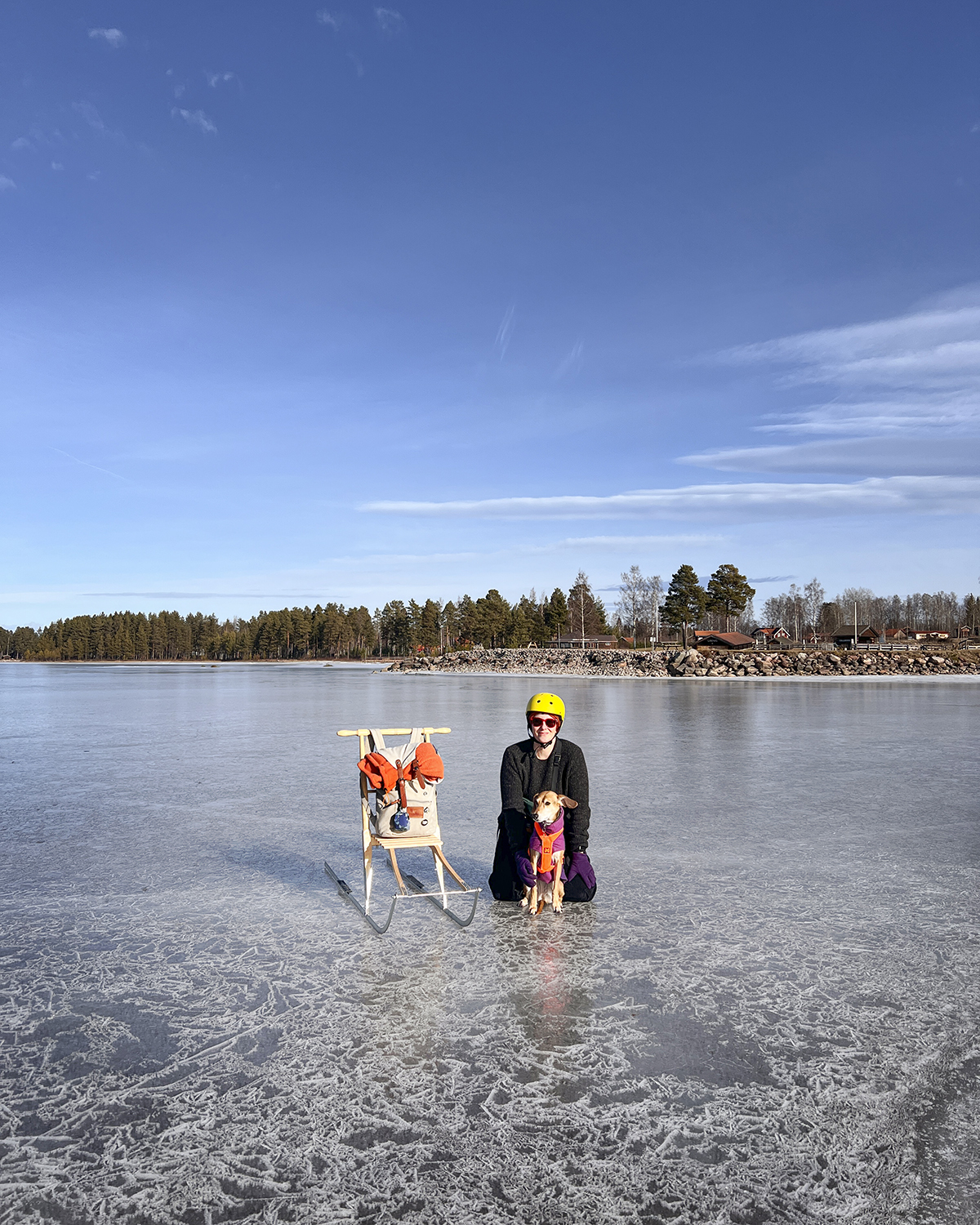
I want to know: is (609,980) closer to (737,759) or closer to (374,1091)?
(374,1091)

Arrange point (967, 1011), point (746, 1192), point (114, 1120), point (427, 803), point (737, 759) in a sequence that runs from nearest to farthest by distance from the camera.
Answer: point (746, 1192) → point (114, 1120) → point (967, 1011) → point (427, 803) → point (737, 759)

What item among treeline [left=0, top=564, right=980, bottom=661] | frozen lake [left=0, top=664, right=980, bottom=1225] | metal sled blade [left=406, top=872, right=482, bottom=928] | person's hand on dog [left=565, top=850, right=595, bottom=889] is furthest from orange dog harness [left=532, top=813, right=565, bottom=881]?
treeline [left=0, top=564, right=980, bottom=661]

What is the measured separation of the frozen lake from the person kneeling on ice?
436 millimetres

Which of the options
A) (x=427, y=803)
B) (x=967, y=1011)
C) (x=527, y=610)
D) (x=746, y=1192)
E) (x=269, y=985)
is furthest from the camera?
(x=527, y=610)

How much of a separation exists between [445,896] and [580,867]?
918mm

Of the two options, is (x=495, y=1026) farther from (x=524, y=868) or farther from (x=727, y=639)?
(x=727, y=639)

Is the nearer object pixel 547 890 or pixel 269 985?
pixel 269 985

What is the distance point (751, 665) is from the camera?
5416cm

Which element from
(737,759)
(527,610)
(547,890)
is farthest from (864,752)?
(527,610)

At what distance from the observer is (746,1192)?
Result: 2.71 m

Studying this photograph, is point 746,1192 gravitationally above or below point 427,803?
below

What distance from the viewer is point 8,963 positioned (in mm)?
4723

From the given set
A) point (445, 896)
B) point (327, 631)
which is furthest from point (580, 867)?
point (327, 631)

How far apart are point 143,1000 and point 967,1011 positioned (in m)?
4.01
